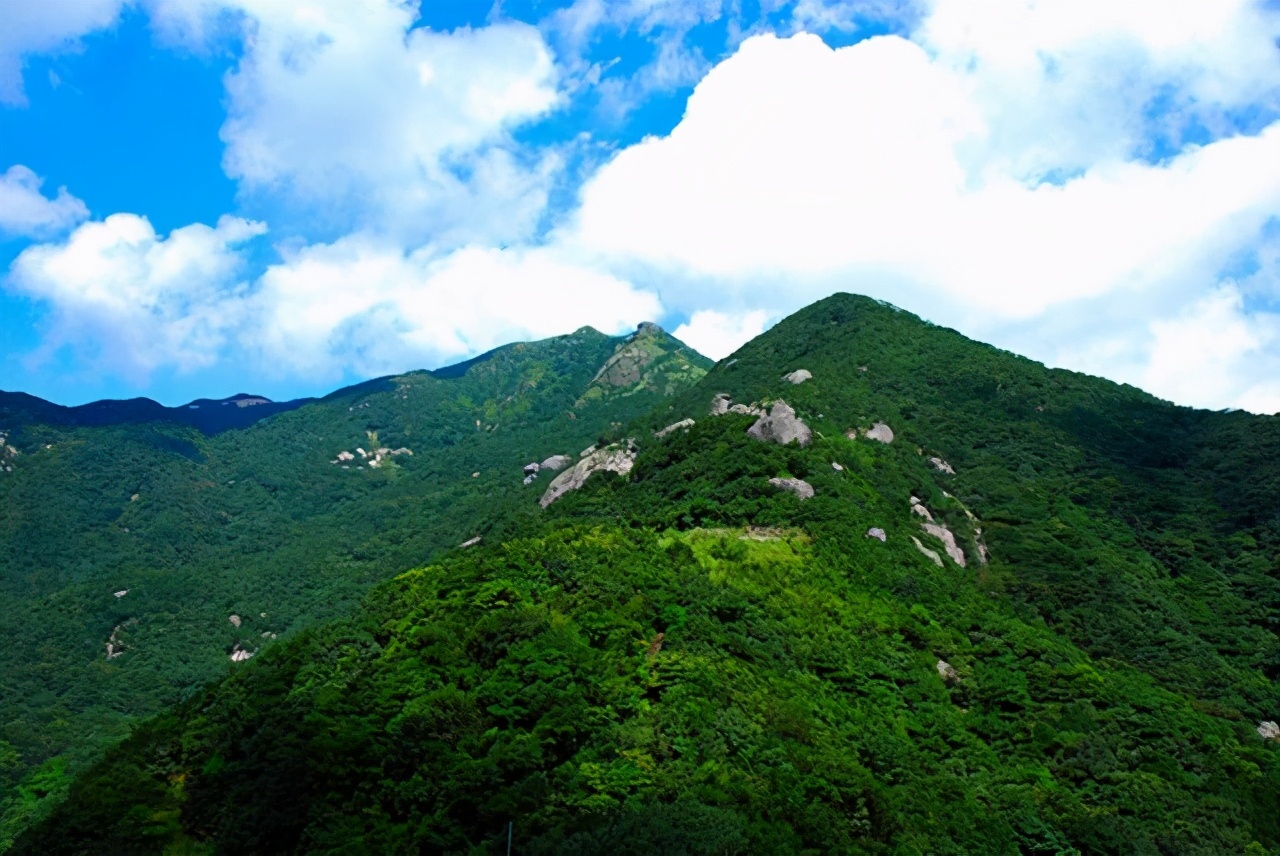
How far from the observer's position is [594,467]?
118 metres

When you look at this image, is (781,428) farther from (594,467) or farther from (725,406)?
(725,406)

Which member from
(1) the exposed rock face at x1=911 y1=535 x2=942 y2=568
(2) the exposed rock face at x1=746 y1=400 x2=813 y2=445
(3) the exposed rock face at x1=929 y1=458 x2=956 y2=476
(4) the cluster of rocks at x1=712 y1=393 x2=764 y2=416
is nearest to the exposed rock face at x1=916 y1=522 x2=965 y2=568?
(1) the exposed rock face at x1=911 y1=535 x2=942 y2=568

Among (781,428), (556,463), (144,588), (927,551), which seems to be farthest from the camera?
(556,463)

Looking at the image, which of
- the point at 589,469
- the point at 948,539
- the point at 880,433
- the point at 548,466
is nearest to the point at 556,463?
the point at 548,466

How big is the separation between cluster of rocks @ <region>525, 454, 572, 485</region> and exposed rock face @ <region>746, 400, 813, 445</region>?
6118 centimetres

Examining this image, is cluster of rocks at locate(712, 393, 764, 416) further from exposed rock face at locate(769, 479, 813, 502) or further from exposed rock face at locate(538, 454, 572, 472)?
exposed rock face at locate(769, 479, 813, 502)

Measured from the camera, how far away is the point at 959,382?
132m

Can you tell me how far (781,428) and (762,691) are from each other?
4781 cm

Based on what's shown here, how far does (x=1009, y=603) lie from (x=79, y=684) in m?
117

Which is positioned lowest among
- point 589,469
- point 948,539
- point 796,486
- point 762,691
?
point 762,691

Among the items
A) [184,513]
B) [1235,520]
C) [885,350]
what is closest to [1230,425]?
[1235,520]

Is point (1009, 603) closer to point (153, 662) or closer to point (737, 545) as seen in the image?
point (737, 545)

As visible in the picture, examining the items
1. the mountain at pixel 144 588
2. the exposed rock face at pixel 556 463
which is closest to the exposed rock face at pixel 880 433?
the mountain at pixel 144 588

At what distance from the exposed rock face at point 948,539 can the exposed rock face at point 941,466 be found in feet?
58.6
